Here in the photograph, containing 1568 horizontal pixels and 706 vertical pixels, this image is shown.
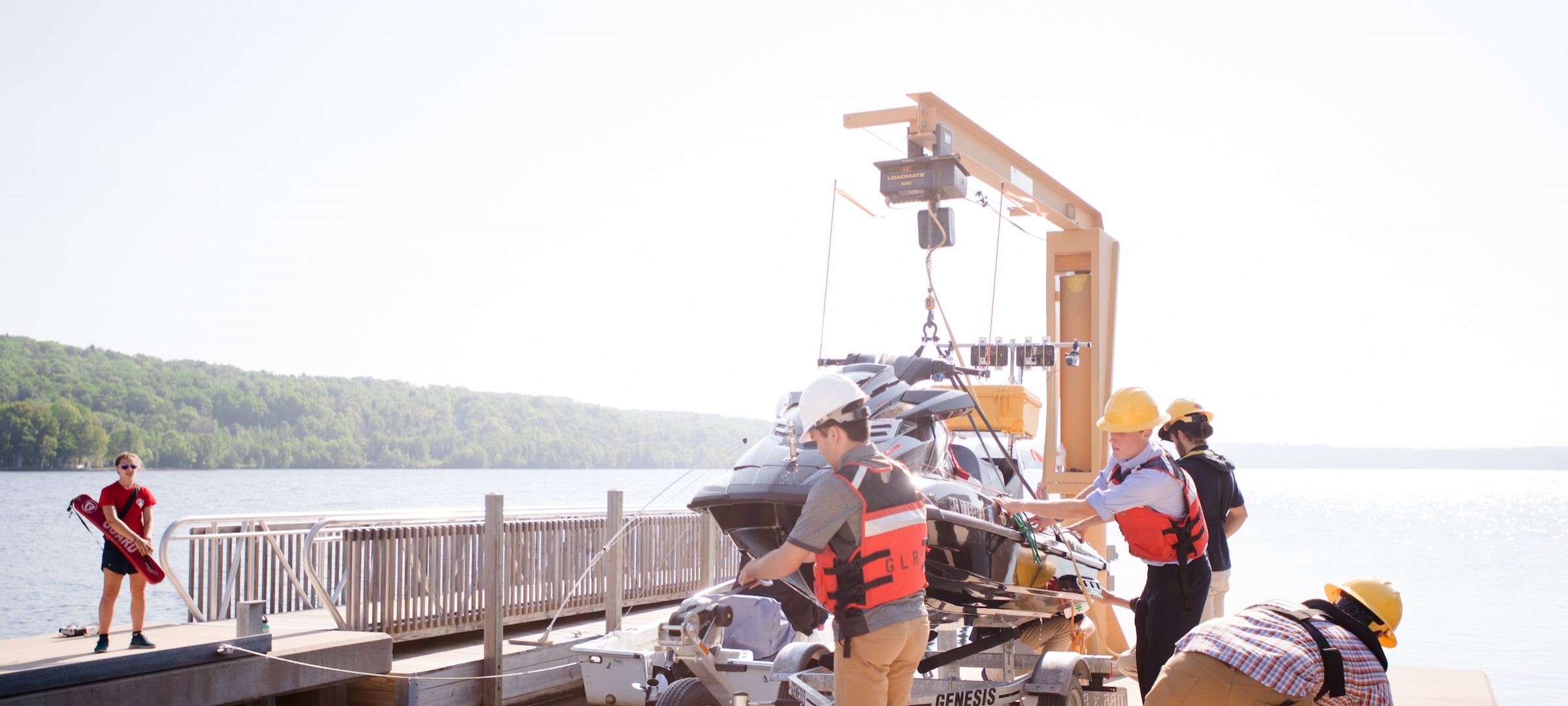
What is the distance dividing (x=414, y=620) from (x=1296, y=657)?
810cm

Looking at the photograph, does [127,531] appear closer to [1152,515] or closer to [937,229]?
[937,229]

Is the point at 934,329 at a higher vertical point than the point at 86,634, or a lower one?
higher

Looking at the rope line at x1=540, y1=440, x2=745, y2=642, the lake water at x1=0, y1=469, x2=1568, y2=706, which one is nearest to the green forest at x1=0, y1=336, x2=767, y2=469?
the lake water at x1=0, y1=469, x2=1568, y2=706

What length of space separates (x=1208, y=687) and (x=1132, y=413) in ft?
9.31

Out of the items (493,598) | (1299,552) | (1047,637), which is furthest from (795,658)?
(1299,552)

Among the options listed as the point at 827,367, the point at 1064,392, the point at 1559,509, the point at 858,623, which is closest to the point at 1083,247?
the point at 1064,392

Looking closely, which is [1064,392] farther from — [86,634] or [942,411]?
[86,634]

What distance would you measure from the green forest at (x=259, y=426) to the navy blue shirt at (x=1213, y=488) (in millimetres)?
52235

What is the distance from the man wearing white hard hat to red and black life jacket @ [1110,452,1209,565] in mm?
1468

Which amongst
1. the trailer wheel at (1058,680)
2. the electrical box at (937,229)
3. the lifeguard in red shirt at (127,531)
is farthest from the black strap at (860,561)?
the lifeguard in red shirt at (127,531)

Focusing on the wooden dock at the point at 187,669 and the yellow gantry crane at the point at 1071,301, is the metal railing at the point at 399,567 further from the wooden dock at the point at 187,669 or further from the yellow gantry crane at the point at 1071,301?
the yellow gantry crane at the point at 1071,301

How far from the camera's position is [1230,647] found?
3.07 m

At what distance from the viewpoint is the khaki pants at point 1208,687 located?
3.04 meters

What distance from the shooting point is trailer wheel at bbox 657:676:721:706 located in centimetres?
703
